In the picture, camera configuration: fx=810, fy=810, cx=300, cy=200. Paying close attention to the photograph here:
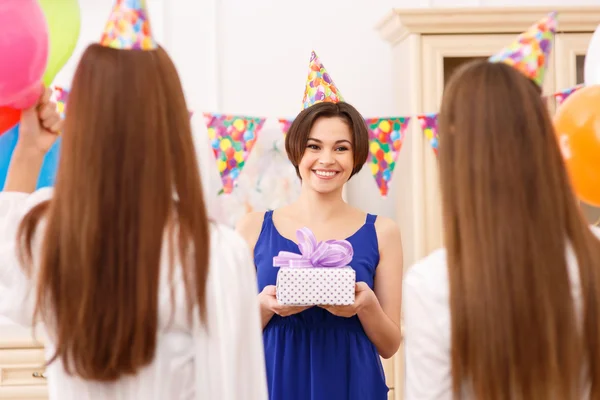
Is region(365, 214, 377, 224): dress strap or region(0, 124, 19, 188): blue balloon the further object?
region(365, 214, 377, 224): dress strap

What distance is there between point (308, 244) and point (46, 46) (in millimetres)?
683

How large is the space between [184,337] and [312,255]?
1.97 feet

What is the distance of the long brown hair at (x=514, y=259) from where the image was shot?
1159 mm

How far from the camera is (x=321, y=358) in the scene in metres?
1.92

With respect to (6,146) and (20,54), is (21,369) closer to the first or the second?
(6,146)

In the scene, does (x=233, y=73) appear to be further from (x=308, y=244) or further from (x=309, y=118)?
(x=308, y=244)

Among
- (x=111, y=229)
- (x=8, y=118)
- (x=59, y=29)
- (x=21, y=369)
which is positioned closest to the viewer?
(x=111, y=229)

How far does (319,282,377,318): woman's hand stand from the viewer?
5.94 ft

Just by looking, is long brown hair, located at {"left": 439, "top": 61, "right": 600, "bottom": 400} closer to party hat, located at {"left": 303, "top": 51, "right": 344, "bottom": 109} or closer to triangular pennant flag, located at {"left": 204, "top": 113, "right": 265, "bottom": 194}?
party hat, located at {"left": 303, "top": 51, "right": 344, "bottom": 109}

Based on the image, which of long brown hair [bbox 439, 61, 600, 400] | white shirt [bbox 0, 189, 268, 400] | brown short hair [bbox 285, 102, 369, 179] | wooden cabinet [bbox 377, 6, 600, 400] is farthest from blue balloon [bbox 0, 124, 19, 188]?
wooden cabinet [bbox 377, 6, 600, 400]

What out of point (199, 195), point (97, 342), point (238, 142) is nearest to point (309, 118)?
point (238, 142)

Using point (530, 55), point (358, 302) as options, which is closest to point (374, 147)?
point (358, 302)

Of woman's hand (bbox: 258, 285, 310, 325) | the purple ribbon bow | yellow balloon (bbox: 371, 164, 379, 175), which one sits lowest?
woman's hand (bbox: 258, 285, 310, 325)

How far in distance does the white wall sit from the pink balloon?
5.80 feet
